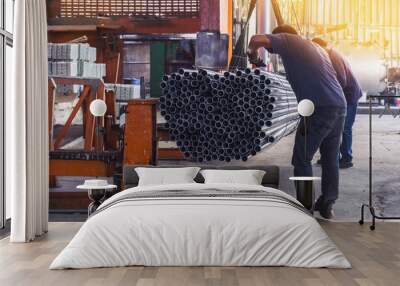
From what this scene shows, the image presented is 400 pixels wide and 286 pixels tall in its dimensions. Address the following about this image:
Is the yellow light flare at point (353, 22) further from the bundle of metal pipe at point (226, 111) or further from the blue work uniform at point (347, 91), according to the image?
the bundle of metal pipe at point (226, 111)

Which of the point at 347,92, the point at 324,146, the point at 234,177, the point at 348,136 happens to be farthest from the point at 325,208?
the point at 347,92

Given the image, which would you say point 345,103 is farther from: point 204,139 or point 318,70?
point 204,139

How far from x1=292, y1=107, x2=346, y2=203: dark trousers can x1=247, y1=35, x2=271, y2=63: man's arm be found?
0.86 metres

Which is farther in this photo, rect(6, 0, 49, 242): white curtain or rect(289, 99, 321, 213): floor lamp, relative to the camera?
rect(289, 99, 321, 213): floor lamp

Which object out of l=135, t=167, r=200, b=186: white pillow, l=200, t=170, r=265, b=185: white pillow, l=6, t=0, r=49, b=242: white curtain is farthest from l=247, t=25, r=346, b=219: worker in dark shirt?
l=6, t=0, r=49, b=242: white curtain

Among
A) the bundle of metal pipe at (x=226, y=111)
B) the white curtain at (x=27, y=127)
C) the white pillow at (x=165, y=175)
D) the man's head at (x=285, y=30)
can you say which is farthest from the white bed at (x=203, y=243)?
the man's head at (x=285, y=30)

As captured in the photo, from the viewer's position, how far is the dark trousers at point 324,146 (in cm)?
707

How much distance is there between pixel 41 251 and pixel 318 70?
3.39 metres

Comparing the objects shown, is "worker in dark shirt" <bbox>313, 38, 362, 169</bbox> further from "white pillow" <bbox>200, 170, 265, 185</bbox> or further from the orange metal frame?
the orange metal frame

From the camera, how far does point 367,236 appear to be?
6320 millimetres

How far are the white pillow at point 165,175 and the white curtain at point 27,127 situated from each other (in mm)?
974

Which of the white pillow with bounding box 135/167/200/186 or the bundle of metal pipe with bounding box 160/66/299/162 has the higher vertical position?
the bundle of metal pipe with bounding box 160/66/299/162

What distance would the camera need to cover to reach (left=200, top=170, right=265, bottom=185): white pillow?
6.70 metres

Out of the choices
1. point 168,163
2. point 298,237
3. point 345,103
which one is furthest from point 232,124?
point 298,237
